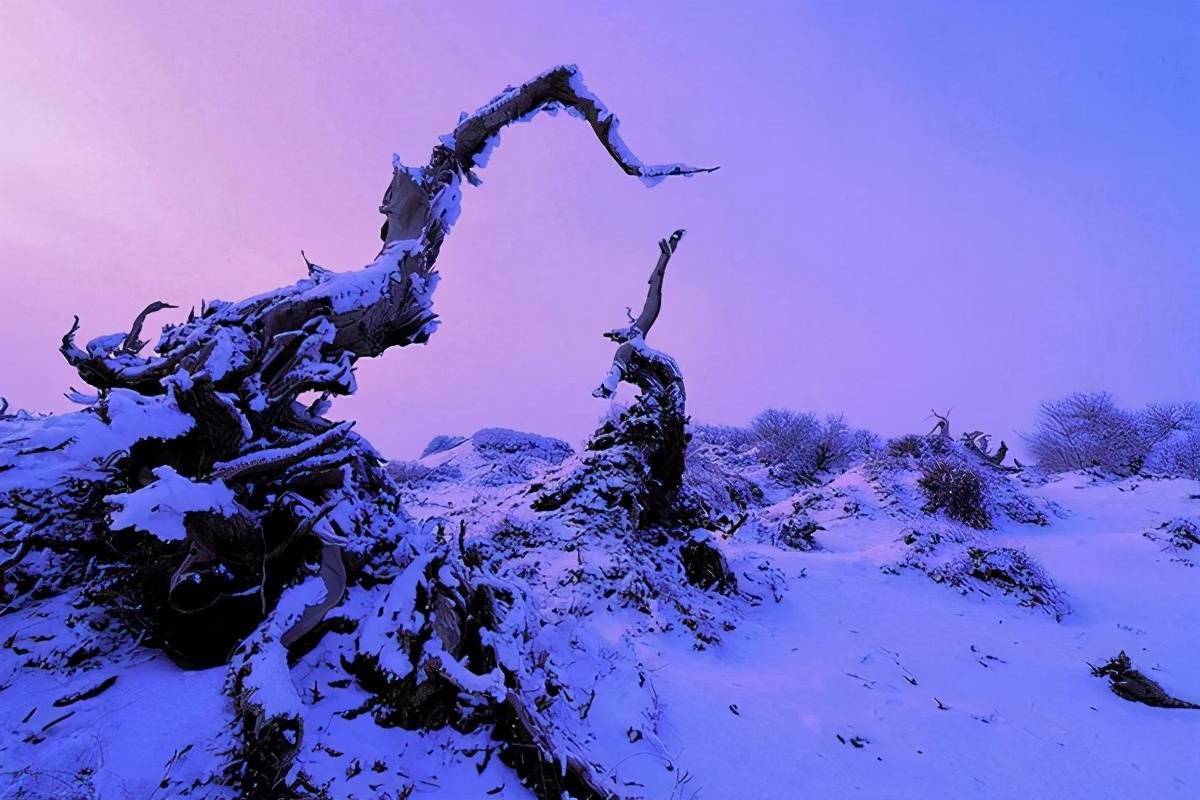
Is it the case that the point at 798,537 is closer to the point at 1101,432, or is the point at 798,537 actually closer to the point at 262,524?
the point at 262,524

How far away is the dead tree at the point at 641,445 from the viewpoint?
29.6ft

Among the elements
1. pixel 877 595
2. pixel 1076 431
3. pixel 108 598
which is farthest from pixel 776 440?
pixel 108 598

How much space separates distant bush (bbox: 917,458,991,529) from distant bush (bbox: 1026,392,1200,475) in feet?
57.4

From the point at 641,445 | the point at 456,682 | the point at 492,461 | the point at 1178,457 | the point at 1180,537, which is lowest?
the point at 456,682

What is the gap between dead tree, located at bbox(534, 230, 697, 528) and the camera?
9008 millimetres

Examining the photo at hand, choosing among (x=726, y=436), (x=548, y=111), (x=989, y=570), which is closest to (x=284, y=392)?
(x=548, y=111)

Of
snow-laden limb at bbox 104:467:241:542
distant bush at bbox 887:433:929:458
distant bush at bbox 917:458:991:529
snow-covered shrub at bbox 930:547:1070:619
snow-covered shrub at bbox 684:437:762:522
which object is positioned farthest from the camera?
distant bush at bbox 887:433:929:458

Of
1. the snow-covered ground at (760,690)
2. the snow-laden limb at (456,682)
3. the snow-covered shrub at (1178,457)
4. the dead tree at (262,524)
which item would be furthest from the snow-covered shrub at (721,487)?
the snow-covered shrub at (1178,457)

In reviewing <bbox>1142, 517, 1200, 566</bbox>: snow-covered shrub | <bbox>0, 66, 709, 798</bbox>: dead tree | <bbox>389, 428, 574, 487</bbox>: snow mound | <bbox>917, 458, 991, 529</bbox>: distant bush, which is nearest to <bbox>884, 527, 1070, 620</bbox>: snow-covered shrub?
<bbox>917, 458, 991, 529</bbox>: distant bush

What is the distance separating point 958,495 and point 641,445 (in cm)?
767

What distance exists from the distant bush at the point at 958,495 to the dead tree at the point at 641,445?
22.6ft

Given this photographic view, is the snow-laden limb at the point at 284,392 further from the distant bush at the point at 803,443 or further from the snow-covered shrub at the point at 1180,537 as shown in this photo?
the distant bush at the point at 803,443

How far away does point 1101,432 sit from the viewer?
87.1 ft

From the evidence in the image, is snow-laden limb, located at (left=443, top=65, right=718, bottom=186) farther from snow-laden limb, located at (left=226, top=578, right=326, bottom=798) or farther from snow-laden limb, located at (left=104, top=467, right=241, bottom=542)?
snow-laden limb, located at (left=226, top=578, right=326, bottom=798)
